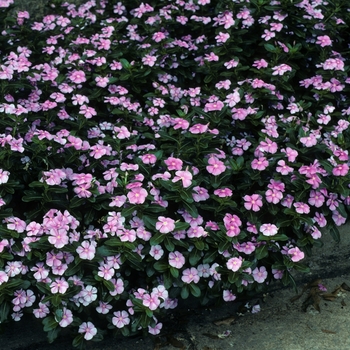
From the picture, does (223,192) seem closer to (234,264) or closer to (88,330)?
(234,264)

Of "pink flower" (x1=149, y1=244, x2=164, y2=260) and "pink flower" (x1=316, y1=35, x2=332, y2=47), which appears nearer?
"pink flower" (x1=149, y1=244, x2=164, y2=260)

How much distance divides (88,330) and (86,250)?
0.33 m

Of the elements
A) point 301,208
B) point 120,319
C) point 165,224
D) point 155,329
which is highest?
point 165,224

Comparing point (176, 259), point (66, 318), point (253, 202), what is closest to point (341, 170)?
point (253, 202)

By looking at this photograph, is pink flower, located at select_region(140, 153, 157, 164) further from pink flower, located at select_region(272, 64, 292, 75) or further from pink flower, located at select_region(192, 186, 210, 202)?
pink flower, located at select_region(272, 64, 292, 75)

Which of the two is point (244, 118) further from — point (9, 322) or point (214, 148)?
point (9, 322)

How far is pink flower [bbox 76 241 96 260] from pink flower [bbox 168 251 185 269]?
31 centimetres

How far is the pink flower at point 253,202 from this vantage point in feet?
8.66

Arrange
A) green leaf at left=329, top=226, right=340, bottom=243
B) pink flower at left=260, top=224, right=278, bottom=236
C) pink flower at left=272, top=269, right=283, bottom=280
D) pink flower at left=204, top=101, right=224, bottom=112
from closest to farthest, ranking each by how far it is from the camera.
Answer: pink flower at left=260, top=224, right=278, bottom=236 → pink flower at left=272, top=269, right=283, bottom=280 → green leaf at left=329, top=226, right=340, bottom=243 → pink flower at left=204, top=101, right=224, bottom=112

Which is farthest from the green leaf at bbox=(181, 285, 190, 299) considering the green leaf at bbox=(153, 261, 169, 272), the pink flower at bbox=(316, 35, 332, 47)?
the pink flower at bbox=(316, 35, 332, 47)

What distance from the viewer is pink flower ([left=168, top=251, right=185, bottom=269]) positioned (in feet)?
8.14

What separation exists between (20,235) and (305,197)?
1234mm

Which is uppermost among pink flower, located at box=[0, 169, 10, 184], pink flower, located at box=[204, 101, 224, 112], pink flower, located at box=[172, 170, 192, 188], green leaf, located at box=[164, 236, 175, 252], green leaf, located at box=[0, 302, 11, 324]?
pink flower, located at box=[0, 169, 10, 184]

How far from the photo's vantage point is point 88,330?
2.49 m
